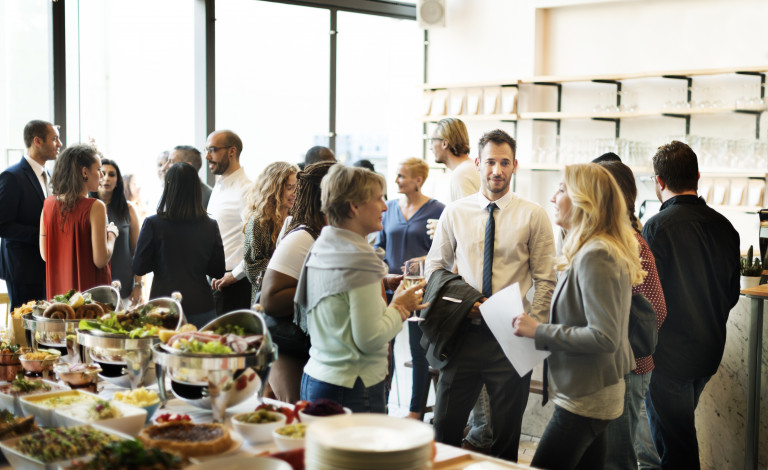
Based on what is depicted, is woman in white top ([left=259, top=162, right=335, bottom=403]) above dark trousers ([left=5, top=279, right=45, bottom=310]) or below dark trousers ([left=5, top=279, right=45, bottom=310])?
above

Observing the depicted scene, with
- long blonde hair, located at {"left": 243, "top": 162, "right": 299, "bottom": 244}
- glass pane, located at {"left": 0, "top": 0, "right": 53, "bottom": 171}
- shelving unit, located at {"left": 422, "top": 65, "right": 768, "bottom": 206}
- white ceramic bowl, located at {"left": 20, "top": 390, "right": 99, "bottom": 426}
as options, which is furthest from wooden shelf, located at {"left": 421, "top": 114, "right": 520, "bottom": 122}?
white ceramic bowl, located at {"left": 20, "top": 390, "right": 99, "bottom": 426}

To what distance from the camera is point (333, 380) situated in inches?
99.5

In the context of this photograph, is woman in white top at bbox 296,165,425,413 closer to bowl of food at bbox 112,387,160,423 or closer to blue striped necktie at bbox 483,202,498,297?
bowl of food at bbox 112,387,160,423

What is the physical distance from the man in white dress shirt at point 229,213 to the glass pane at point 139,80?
2589 mm

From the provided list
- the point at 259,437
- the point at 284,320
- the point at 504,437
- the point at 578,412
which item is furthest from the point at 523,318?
the point at 259,437

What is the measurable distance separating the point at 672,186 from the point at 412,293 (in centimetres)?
163

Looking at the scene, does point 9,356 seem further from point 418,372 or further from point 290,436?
point 418,372

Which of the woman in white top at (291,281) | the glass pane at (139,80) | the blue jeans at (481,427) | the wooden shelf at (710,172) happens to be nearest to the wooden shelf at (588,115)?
the wooden shelf at (710,172)

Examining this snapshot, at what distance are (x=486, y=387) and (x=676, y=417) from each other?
1007mm

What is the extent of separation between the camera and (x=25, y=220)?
15.3 ft

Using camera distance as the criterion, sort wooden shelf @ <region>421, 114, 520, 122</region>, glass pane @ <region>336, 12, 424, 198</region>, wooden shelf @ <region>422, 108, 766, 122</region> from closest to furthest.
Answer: wooden shelf @ <region>422, 108, 766, 122</region>, wooden shelf @ <region>421, 114, 520, 122</region>, glass pane @ <region>336, 12, 424, 198</region>

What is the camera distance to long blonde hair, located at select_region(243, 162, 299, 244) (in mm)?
3828

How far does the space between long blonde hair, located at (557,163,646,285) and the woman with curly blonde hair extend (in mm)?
1530

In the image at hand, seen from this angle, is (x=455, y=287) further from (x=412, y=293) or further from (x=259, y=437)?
(x=259, y=437)
